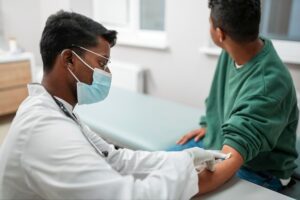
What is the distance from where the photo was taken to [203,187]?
41.5 inches

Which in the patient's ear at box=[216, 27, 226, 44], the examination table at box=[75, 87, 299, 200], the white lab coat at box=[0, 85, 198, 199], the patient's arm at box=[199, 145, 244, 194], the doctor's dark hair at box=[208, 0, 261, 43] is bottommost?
the examination table at box=[75, 87, 299, 200]

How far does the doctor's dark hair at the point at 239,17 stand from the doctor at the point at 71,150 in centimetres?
49

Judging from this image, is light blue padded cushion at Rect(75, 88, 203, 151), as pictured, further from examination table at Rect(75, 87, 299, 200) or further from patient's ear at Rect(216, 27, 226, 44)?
patient's ear at Rect(216, 27, 226, 44)

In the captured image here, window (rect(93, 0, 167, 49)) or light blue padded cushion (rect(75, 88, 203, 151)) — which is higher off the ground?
window (rect(93, 0, 167, 49))

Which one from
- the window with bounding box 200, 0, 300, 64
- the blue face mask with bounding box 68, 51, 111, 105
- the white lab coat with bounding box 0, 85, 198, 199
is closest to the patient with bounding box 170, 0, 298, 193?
the white lab coat with bounding box 0, 85, 198, 199

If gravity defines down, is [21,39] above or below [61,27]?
below

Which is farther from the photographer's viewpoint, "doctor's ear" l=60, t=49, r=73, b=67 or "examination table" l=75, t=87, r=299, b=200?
"examination table" l=75, t=87, r=299, b=200

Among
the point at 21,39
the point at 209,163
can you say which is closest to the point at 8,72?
the point at 21,39

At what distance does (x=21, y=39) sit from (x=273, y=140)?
3.53m

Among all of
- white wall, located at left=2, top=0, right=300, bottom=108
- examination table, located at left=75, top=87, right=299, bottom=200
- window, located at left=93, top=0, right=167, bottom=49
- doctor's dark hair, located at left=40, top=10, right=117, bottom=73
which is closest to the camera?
doctor's dark hair, located at left=40, top=10, right=117, bottom=73

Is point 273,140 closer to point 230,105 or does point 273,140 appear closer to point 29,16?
point 230,105

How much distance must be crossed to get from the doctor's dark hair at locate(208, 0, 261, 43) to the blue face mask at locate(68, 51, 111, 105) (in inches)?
21.5

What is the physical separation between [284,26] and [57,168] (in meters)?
2.18

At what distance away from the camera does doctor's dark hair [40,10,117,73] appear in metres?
0.97
